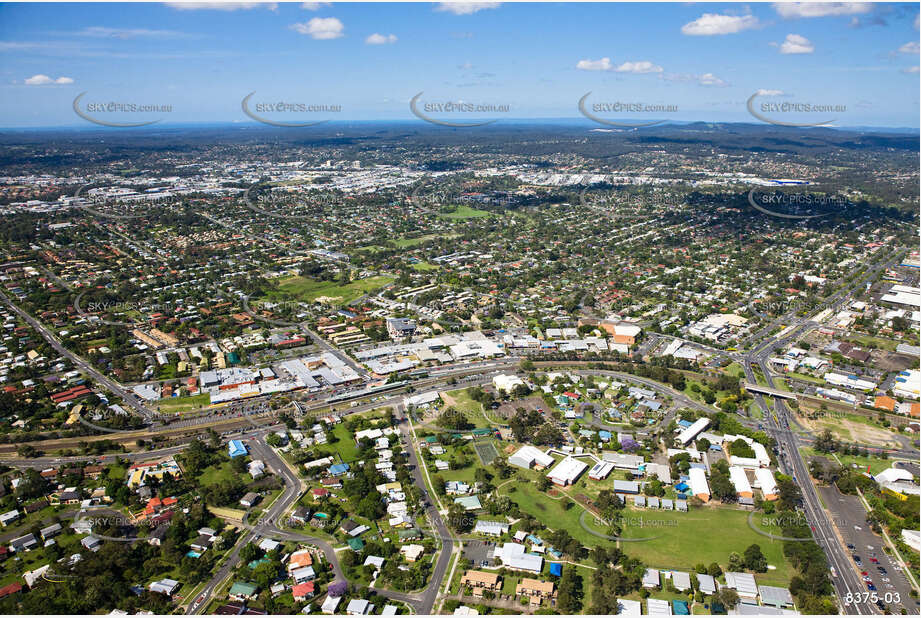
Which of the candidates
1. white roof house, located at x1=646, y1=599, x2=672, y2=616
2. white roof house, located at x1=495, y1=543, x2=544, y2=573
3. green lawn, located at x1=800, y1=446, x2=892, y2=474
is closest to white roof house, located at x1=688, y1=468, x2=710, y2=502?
green lawn, located at x1=800, y1=446, x2=892, y2=474

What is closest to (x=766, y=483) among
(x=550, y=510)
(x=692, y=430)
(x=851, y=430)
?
(x=692, y=430)

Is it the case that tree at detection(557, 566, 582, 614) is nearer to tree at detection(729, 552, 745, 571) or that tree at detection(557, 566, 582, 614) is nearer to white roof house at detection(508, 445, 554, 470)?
tree at detection(729, 552, 745, 571)

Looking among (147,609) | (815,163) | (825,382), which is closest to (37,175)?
(147,609)

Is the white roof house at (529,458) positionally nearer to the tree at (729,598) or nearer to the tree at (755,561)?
the tree at (755,561)

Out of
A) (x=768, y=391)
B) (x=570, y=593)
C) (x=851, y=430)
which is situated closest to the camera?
(x=570, y=593)

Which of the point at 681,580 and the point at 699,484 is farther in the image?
the point at 699,484

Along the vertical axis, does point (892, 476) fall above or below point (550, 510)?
above

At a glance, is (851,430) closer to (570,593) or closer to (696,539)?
(696,539)

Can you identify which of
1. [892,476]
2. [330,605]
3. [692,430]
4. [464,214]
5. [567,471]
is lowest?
[330,605]
